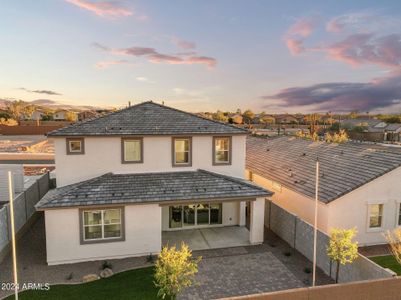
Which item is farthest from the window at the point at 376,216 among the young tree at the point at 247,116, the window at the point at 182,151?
the young tree at the point at 247,116

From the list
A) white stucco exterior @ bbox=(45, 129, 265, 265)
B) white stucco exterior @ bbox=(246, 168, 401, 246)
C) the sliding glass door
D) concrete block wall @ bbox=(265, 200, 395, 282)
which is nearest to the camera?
concrete block wall @ bbox=(265, 200, 395, 282)

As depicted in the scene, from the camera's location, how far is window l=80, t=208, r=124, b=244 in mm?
15227

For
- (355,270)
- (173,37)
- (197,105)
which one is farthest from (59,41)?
(197,105)

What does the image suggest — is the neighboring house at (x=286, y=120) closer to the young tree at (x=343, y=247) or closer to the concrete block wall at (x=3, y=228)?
the young tree at (x=343, y=247)

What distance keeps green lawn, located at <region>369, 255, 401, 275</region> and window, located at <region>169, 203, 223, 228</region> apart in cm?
902

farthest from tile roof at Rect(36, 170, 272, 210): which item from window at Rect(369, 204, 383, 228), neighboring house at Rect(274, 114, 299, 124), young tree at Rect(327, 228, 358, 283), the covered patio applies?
neighboring house at Rect(274, 114, 299, 124)

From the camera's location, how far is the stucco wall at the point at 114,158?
17.4 meters

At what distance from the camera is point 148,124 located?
18.8 m

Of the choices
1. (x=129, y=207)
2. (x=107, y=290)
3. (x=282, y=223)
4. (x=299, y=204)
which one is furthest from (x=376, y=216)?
(x=107, y=290)

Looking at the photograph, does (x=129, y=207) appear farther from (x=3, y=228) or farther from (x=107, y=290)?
(x=3, y=228)

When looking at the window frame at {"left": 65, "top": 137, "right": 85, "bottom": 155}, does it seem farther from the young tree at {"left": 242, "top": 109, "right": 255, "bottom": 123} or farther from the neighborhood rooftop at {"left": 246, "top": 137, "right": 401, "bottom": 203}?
the young tree at {"left": 242, "top": 109, "right": 255, "bottom": 123}

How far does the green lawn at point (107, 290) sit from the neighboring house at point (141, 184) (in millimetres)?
2331

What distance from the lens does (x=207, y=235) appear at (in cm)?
1859

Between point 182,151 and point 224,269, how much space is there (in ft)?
24.9
